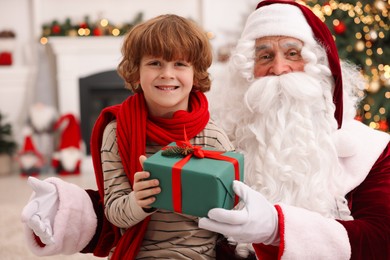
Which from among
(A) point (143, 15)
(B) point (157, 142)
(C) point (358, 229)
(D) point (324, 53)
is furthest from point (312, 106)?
(A) point (143, 15)

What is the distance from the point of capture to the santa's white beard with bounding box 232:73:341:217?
4.70ft

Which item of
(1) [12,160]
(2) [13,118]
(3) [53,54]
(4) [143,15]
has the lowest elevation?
(1) [12,160]

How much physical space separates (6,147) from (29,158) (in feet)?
0.92

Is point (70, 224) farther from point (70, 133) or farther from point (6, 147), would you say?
point (6, 147)

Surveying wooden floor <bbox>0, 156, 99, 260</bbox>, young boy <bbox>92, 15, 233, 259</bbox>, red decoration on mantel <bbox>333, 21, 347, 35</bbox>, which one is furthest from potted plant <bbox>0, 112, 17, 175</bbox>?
young boy <bbox>92, 15, 233, 259</bbox>

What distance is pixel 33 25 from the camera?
5055 mm

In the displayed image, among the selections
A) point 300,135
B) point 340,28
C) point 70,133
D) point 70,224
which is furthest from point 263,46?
point 70,133

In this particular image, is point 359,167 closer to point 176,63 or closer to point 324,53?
point 324,53

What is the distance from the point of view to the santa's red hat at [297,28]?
152cm

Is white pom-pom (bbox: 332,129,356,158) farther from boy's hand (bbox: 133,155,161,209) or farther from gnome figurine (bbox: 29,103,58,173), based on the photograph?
gnome figurine (bbox: 29,103,58,173)

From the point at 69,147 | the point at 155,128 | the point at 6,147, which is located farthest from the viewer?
the point at 6,147

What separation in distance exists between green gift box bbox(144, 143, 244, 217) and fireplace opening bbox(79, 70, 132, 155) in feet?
13.2

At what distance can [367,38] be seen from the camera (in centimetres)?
331

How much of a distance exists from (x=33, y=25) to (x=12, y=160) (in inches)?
56.6
